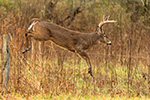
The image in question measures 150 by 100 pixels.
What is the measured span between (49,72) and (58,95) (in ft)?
1.98

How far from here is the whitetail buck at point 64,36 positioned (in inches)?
348

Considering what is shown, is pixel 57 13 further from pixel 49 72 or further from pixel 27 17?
pixel 49 72

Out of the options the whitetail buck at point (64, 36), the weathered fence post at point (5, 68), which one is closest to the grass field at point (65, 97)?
the weathered fence post at point (5, 68)

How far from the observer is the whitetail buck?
8836 millimetres

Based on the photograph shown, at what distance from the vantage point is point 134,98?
6637mm

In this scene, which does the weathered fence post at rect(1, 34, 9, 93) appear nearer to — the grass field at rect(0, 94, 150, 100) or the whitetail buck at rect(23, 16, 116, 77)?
the grass field at rect(0, 94, 150, 100)

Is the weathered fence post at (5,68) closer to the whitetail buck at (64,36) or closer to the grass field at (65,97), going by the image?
the grass field at (65,97)

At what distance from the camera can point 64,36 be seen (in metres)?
9.27

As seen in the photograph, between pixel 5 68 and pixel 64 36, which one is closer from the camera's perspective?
pixel 5 68

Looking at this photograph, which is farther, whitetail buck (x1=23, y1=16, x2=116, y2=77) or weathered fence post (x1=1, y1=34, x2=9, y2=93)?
whitetail buck (x1=23, y1=16, x2=116, y2=77)

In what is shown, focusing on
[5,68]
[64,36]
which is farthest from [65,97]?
[64,36]

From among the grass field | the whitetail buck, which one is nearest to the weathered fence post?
the grass field

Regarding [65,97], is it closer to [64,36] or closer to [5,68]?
[5,68]

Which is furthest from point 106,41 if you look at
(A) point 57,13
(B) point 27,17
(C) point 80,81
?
(A) point 57,13
